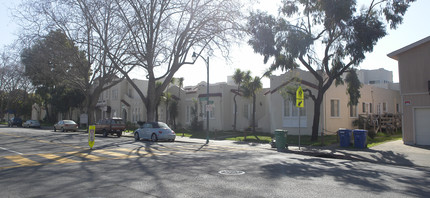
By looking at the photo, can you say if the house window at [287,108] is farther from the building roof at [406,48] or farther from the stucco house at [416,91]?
the stucco house at [416,91]

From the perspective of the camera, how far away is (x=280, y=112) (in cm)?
2600

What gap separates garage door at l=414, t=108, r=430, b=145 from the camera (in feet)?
59.6

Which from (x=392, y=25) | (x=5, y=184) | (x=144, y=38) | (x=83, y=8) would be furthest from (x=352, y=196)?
(x=83, y=8)

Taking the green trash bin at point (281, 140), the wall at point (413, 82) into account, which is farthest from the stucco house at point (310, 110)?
the green trash bin at point (281, 140)

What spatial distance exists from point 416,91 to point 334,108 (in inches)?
272

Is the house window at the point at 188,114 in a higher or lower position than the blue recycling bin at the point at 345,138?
higher

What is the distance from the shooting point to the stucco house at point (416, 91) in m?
18.3

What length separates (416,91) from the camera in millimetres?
18688

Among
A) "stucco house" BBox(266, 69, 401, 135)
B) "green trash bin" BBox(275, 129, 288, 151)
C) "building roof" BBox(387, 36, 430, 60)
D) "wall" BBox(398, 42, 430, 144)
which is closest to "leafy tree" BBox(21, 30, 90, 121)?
"stucco house" BBox(266, 69, 401, 135)

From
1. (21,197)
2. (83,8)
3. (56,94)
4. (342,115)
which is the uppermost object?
(83,8)

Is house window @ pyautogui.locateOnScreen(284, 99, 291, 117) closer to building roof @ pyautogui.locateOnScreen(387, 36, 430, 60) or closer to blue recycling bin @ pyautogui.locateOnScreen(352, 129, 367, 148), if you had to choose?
building roof @ pyautogui.locateOnScreen(387, 36, 430, 60)

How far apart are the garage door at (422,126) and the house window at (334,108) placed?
6.77 m

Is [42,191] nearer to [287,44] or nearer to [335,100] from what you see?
[287,44]

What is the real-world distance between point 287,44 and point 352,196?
46.0 ft
